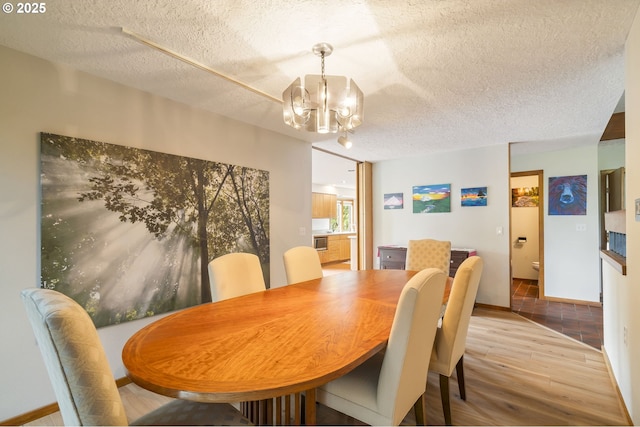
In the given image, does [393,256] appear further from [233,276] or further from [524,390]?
[233,276]

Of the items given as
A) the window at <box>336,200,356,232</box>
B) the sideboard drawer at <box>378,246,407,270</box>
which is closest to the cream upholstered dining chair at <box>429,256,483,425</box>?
the sideboard drawer at <box>378,246,407,270</box>

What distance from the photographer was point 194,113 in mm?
2836

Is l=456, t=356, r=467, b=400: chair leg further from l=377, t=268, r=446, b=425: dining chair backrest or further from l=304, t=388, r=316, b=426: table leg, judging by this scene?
l=304, t=388, r=316, b=426: table leg

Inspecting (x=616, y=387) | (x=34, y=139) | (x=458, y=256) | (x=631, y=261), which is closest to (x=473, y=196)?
(x=458, y=256)

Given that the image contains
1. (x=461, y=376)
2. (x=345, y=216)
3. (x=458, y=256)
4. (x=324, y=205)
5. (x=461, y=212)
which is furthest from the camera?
(x=345, y=216)

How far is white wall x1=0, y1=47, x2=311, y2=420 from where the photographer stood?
183cm

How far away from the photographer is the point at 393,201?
522 centimetres

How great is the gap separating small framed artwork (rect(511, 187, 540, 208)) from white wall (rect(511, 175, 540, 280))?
0.06 metres

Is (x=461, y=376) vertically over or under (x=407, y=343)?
under

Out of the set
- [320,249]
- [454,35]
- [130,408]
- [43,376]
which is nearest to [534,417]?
[454,35]

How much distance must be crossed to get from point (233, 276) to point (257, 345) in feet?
3.04

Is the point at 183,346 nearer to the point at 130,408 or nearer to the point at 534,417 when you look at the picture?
the point at 130,408

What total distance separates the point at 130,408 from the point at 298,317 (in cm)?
150

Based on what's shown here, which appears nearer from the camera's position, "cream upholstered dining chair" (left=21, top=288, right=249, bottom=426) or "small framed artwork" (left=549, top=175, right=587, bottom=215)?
"cream upholstered dining chair" (left=21, top=288, right=249, bottom=426)
